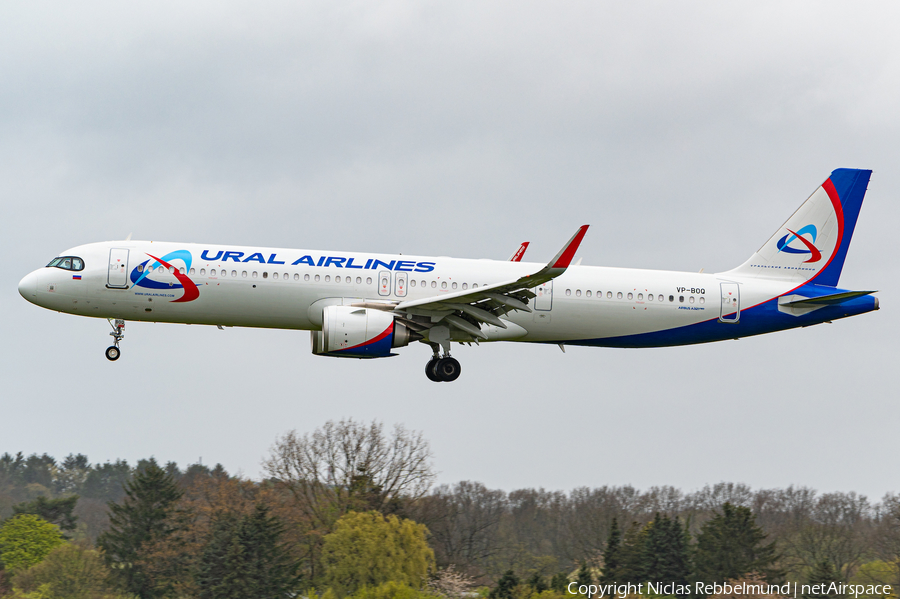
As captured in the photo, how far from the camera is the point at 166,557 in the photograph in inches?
3260

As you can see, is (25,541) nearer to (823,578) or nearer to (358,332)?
(358,332)

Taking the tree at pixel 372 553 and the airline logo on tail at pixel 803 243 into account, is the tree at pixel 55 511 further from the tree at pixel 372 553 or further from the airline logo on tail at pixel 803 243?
the airline logo on tail at pixel 803 243

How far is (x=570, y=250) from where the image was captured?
28922mm

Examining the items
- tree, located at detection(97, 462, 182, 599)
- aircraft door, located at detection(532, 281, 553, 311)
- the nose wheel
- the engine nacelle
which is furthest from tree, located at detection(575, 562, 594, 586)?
the engine nacelle

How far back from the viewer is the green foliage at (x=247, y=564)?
243 feet

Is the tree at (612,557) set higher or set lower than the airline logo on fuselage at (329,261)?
lower

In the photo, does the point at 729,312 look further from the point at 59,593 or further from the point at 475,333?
the point at 59,593

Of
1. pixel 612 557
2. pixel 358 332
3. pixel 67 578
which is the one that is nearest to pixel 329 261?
pixel 358 332

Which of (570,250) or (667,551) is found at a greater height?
(570,250)

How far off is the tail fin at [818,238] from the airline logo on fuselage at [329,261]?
539 inches

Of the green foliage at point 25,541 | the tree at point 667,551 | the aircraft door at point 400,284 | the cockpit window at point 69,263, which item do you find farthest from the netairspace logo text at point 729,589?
the cockpit window at point 69,263

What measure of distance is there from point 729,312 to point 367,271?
14.3m

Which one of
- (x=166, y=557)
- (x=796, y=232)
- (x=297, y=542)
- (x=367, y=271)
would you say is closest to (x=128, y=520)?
(x=166, y=557)

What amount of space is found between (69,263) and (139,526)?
214 feet
